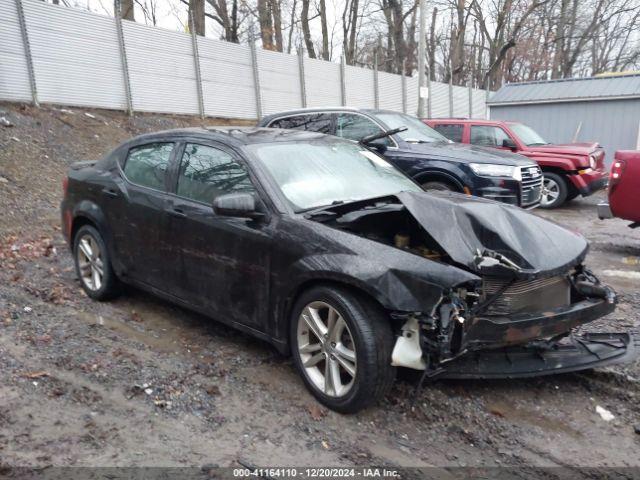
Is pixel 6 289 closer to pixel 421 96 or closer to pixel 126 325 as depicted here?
pixel 126 325

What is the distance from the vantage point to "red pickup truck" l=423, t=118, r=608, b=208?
35.4ft

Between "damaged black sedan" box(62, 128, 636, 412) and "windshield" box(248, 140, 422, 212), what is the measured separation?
15 mm

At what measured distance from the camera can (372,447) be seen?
288cm

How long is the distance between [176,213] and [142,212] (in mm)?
476

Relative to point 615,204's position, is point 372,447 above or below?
below

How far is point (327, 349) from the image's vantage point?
10.5 ft

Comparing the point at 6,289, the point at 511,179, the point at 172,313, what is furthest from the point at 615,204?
the point at 6,289

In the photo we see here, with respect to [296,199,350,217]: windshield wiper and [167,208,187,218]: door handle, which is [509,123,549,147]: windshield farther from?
[167,208,187,218]: door handle

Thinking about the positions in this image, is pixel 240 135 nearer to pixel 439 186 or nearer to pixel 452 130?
pixel 439 186

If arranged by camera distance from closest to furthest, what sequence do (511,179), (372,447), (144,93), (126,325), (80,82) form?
(372,447) → (126,325) → (511,179) → (80,82) → (144,93)

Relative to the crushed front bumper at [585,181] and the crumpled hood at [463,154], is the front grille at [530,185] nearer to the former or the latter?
the crumpled hood at [463,154]

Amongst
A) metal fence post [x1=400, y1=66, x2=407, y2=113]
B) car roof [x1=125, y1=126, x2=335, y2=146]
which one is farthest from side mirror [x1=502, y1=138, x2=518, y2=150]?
metal fence post [x1=400, y1=66, x2=407, y2=113]

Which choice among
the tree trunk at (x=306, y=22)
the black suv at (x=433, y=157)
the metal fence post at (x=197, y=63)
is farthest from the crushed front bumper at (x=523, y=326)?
the tree trunk at (x=306, y=22)

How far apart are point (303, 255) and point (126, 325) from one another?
209 cm
